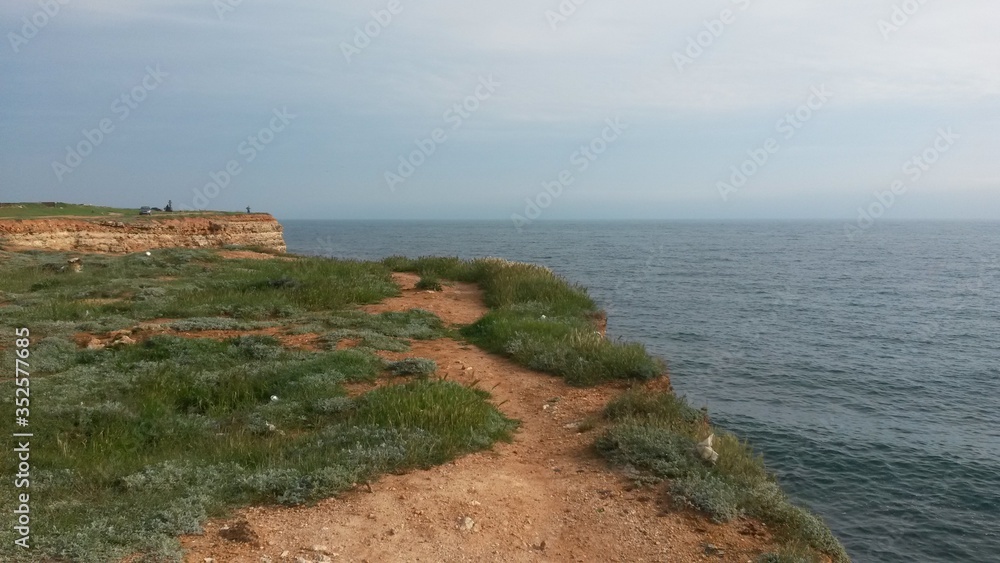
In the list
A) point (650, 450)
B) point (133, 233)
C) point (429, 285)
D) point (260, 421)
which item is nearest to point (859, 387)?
point (429, 285)

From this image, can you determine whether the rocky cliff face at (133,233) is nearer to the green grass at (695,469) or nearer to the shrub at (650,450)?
the green grass at (695,469)

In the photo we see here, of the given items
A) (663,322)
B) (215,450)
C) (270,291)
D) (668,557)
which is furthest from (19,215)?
(668,557)

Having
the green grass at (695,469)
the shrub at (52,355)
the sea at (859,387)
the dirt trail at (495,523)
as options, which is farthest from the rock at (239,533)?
the sea at (859,387)

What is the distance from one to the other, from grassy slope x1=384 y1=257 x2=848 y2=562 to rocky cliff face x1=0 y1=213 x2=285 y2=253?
2279 cm

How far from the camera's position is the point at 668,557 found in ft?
17.8

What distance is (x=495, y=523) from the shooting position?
583 cm

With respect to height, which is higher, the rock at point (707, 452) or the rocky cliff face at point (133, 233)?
the rocky cliff face at point (133, 233)

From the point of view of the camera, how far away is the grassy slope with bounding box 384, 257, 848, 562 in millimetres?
6141

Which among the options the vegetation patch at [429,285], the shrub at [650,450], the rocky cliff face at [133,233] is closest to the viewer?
the shrub at [650,450]

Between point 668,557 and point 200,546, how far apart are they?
3738 mm

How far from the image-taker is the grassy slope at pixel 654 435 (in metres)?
6.14

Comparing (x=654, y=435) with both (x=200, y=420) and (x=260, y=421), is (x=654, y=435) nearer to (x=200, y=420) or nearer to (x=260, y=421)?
(x=260, y=421)

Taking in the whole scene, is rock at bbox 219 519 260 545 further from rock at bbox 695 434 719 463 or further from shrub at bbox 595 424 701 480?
rock at bbox 695 434 719 463

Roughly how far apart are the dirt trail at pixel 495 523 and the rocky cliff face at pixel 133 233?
2812 cm
